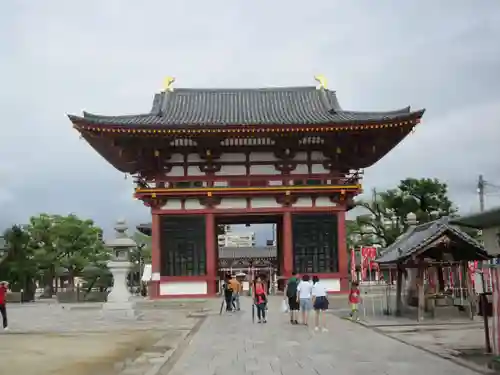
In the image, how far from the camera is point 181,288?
35.2m

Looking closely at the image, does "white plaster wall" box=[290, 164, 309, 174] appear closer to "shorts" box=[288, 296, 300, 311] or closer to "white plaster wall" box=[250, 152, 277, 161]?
"white plaster wall" box=[250, 152, 277, 161]

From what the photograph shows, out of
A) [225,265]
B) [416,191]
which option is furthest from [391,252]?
[225,265]

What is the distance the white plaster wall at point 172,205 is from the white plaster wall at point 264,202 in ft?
13.9

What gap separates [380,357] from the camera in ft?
44.2

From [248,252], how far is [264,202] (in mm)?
31678

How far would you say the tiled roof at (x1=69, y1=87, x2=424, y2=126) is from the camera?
35344mm

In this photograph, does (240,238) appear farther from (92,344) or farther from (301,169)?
(92,344)

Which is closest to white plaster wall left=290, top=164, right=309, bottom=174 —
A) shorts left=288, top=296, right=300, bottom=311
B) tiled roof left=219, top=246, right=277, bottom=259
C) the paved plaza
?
the paved plaza

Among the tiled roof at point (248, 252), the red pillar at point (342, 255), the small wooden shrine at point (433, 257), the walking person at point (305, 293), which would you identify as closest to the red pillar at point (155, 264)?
the red pillar at point (342, 255)

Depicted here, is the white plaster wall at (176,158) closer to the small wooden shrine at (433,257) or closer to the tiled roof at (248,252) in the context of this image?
the small wooden shrine at (433,257)

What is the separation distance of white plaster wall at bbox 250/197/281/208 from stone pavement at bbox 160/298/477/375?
16.3 metres

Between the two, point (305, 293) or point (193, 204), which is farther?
point (193, 204)

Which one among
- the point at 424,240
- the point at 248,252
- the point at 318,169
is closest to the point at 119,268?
the point at 424,240

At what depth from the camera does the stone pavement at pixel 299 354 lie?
12000mm
